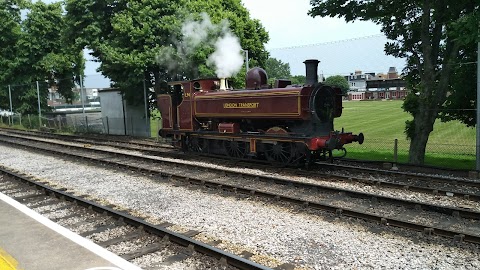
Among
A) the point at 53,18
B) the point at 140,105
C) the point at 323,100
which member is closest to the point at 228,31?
the point at 140,105

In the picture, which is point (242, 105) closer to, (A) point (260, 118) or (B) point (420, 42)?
(A) point (260, 118)

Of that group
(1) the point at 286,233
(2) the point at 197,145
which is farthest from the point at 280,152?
(1) the point at 286,233

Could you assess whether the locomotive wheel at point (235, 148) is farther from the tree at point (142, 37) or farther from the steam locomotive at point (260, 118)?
the tree at point (142, 37)

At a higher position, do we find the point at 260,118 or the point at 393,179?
the point at 260,118

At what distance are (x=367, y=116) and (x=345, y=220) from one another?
28.1 m

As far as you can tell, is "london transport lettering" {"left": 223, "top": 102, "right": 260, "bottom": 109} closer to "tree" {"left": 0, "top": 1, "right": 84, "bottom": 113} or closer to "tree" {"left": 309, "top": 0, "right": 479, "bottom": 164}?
"tree" {"left": 309, "top": 0, "right": 479, "bottom": 164}

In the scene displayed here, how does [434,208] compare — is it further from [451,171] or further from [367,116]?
[367,116]

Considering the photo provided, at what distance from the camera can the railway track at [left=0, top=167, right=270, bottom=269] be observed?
5.33m

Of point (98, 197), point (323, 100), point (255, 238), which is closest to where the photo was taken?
point (255, 238)

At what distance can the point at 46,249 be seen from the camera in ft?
18.8

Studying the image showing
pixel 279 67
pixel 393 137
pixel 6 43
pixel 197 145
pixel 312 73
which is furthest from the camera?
pixel 6 43

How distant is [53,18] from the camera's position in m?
36.0

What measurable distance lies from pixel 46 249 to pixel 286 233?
3614mm

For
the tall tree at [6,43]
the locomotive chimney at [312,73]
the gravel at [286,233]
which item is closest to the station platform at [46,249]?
the gravel at [286,233]
